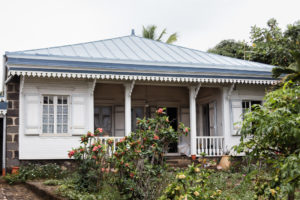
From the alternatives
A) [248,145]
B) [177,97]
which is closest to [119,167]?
[248,145]

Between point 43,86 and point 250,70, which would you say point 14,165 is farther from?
point 250,70

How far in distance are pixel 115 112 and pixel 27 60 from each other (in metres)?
4.70

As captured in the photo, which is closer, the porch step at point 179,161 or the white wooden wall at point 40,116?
the white wooden wall at point 40,116

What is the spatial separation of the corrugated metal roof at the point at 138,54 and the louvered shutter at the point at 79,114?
1.39 meters

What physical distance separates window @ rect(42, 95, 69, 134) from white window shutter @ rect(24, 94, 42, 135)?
248mm

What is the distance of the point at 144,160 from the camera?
21.5 feet

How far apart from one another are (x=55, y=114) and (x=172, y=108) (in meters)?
5.66

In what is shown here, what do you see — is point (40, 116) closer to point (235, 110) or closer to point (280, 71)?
point (235, 110)

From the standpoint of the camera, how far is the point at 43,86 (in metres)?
12.0

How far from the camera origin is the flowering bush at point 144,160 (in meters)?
6.38

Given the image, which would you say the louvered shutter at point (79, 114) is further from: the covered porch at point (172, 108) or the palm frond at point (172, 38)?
the palm frond at point (172, 38)

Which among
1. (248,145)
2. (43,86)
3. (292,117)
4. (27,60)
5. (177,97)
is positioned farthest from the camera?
(177,97)

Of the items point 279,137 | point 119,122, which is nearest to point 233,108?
point 119,122

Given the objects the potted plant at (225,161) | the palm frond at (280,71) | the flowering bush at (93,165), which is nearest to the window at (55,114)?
the flowering bush at (93,165)
